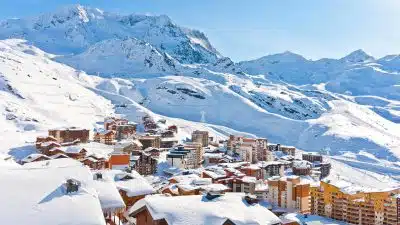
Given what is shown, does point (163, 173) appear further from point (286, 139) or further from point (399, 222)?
point (286, 139)

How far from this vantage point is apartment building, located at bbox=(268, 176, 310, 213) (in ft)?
169

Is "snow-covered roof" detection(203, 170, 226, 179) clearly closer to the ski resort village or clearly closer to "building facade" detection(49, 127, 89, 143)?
the ski resort village

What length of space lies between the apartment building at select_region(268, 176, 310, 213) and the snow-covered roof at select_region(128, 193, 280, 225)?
37.0 metres

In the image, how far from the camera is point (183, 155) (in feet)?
225

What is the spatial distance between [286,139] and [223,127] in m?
19.5

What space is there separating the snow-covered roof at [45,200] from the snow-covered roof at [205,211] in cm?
257

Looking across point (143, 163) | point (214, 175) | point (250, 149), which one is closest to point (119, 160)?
point (143, 163)

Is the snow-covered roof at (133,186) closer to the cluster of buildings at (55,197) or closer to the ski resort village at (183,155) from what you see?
the ski resort village at (183,155)

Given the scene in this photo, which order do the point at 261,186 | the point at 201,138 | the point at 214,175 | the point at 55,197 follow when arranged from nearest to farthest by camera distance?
the point at 55,197
the point at 214,175
the point at 261,186
the point at 201,138

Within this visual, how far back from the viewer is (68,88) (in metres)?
138

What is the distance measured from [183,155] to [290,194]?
2119 cm

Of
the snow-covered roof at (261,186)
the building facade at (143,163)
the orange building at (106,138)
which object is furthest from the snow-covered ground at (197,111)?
the snow-covered roof at (261,186)

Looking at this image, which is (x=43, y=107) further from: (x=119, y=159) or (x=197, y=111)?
(x=197, y=111)

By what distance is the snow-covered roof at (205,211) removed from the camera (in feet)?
46.2
